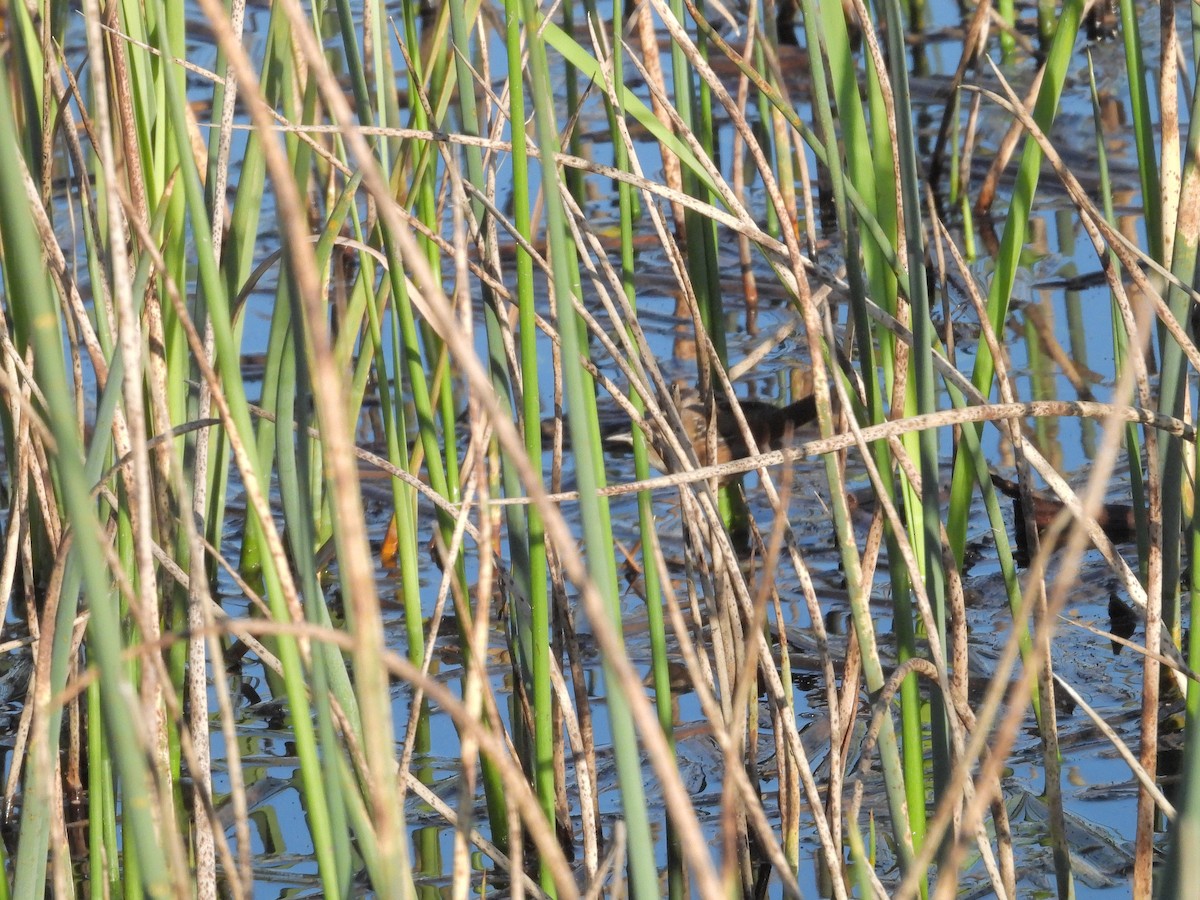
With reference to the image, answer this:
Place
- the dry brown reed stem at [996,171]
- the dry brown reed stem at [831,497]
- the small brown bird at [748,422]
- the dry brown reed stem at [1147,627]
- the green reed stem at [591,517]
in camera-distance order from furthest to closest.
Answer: the dry brown reed stem at [996,171] → the small brown bird at [748,422] → the dry brown reed stem at [1147,627] → the dry brown reed stem at [831,497] → the green reed stem at [591,517]

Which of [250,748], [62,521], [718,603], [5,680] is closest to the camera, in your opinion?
[718,603]

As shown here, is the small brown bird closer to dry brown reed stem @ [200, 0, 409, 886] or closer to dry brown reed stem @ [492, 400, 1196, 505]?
dry brown reed stem @ [492, 400, 1196, 505]

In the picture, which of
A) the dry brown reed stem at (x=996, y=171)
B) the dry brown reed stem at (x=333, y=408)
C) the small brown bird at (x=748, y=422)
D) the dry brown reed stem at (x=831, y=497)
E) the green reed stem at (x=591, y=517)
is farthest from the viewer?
the dry brown reed stem at (x=996, y=171)

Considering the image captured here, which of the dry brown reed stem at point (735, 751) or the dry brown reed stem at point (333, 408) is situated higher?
the dry brown reed stem at point (333, 408)

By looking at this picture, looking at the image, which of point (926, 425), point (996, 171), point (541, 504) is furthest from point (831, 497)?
point (996, 171)

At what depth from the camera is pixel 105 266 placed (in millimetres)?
1330

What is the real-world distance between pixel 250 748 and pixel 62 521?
39cm

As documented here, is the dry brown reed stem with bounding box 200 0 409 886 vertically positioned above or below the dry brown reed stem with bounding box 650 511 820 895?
above

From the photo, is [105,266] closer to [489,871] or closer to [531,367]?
[531,367]

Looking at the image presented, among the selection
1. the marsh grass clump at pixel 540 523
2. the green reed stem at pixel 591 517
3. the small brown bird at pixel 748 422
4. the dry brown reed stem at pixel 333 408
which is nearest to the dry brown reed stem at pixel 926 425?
the marsh grass clump at pixel 540 523

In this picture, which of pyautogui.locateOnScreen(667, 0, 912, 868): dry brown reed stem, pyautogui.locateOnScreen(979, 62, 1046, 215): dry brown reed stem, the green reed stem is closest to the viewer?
the green reed stem

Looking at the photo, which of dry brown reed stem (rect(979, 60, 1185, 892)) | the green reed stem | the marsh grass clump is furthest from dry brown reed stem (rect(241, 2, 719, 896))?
dry brown reed stem (rect(979, 60, 1185, 892))

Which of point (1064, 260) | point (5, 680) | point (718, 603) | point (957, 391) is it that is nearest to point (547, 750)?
point (718, 603)

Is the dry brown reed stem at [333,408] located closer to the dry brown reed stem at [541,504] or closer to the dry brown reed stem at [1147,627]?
the dry brown reed stem at [541,504]
